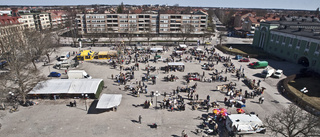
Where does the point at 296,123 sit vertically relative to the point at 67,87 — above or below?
above

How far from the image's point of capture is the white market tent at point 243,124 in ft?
68.1

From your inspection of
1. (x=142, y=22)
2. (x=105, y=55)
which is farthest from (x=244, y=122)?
(x=142, y=22)

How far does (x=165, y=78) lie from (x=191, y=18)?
2301 inches

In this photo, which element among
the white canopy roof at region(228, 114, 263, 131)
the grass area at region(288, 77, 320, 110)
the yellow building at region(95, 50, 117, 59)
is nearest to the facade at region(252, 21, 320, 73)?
the grass area at region(288, 77, 320, 110)

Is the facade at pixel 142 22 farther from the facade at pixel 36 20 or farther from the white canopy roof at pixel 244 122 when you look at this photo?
the white canopy roof at pixel 244 122

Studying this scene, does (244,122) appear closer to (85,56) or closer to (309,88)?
(309,88)

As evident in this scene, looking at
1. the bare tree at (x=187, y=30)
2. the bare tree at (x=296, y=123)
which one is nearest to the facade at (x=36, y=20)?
the bare tree at (x=187, y=30)

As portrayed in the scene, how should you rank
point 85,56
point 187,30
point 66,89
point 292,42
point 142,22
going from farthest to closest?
point 142,22
point 187,30
point 292,42
point 85,56
point 66,89

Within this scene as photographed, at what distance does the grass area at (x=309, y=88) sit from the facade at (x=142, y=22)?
167ft

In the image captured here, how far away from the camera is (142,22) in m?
87.7

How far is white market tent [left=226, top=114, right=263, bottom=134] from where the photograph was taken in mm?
20766

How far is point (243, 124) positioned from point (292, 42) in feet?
133

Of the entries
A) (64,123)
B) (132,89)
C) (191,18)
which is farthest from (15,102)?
(191,18)

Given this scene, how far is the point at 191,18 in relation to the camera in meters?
88.2
